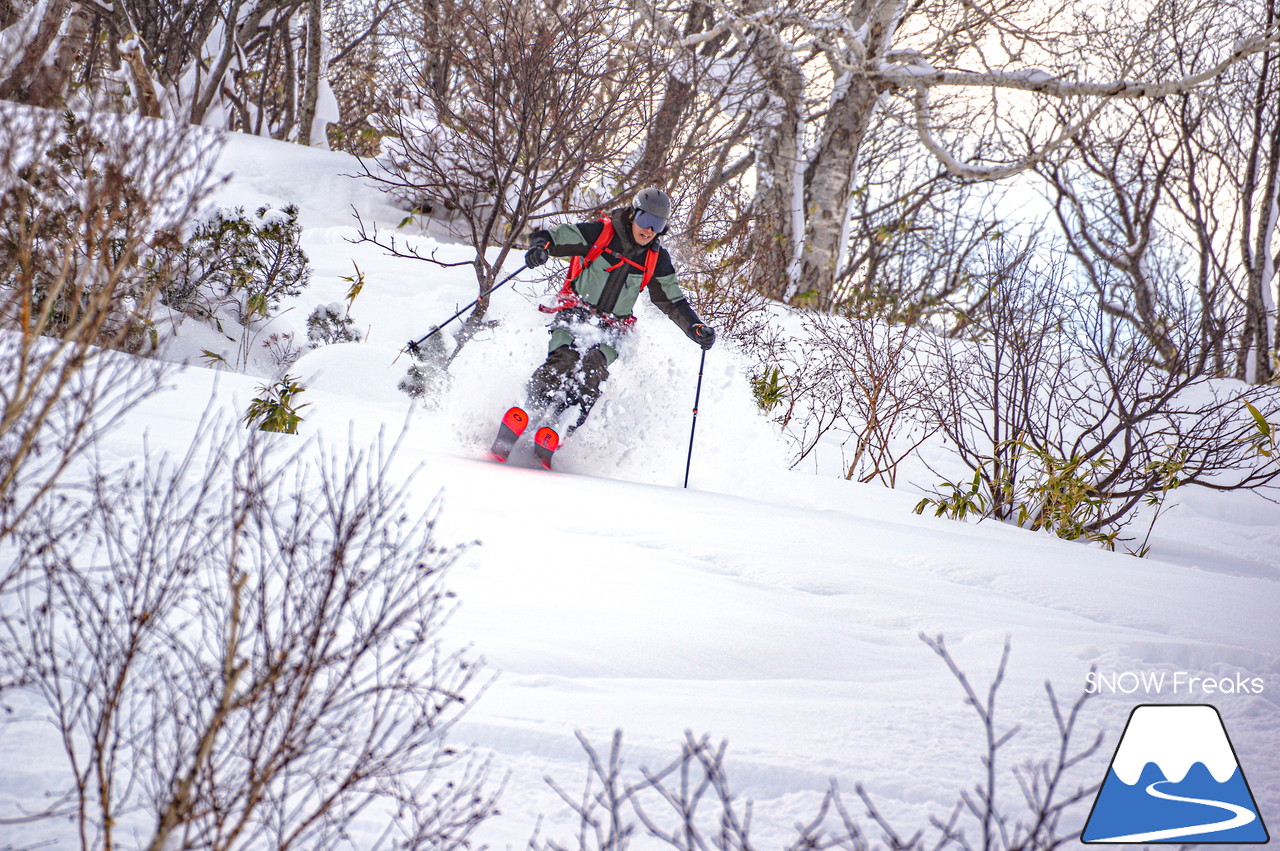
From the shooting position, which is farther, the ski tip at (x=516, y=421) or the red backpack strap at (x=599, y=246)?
the red backpack strap at (x=599, y=246)

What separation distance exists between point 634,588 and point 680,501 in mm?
1353

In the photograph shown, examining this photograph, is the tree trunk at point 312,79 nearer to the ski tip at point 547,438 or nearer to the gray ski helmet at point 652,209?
the gray ski helmet at point 652,209

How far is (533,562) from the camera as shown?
262 cm

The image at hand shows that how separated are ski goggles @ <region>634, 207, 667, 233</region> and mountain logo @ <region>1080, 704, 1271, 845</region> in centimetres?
336

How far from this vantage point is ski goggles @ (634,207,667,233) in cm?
449

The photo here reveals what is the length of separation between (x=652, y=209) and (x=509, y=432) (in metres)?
1.42

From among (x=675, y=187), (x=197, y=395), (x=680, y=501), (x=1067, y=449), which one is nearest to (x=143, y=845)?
(x=680, y=501)

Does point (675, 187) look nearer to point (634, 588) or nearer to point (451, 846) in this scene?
point (634, 588)

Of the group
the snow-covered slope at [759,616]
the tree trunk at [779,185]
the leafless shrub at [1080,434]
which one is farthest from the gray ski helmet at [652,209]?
the tree trunk at [779,185]

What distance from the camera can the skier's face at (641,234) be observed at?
4590 millimetres

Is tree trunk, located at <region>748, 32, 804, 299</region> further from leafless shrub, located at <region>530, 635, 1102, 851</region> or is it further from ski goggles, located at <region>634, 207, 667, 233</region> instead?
leafless shrub, located at <region>530, 635, 1102, 851</region>

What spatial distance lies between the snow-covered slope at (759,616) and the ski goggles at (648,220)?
807mm

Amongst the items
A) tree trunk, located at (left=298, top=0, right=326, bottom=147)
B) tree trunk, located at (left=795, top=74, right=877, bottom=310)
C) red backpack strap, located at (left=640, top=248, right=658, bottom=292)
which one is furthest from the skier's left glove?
tree trunk, located at (left=298, top=0, right=326, bottom=147)

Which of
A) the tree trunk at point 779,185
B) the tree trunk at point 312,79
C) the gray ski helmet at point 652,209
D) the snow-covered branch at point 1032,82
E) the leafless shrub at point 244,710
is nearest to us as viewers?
the leafless shrub at point 244,710
